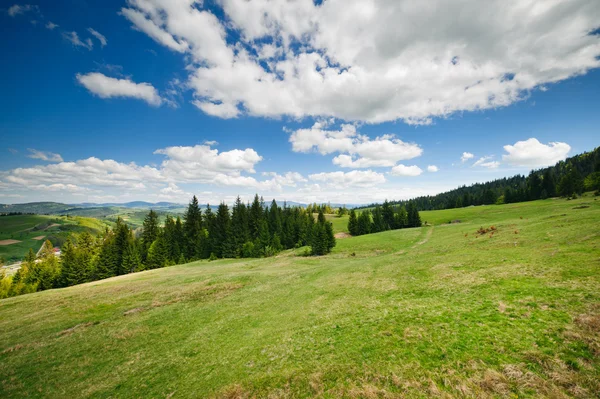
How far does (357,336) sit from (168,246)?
7806cm

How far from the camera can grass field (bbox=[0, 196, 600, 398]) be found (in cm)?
914

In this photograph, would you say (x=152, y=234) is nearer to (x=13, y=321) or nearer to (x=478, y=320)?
(x=13, y=321)

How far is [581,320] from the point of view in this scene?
10445 millimetres

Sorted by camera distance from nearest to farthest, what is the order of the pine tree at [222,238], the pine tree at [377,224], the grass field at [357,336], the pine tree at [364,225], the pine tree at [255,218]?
the grass field at [357,336], the pine tree at [222,238], the pine tree at [255,218], the pine tree at [364,225], the pine tree at [377,224]

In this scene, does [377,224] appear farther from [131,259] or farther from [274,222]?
[131,259]

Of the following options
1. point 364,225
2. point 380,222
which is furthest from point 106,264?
point 380,222

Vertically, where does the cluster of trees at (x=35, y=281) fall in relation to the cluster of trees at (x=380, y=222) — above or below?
below

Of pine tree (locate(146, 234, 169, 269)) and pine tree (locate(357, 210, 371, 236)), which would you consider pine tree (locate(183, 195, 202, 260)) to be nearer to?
pine tree (locate(146, 234, 169, 269))

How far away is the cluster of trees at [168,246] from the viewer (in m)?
63.3

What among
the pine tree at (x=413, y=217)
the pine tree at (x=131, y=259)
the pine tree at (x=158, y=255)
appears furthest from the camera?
the pine tree at (x=413, y=217)

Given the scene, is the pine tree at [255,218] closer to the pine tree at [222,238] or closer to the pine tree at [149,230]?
the pine tree at [222,238]

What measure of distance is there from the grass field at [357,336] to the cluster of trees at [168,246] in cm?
3830

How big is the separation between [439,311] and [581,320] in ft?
20.1

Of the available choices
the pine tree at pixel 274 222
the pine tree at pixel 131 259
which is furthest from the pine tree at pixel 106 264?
the pine tree at pixel 274 222
